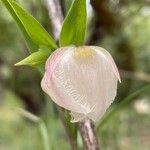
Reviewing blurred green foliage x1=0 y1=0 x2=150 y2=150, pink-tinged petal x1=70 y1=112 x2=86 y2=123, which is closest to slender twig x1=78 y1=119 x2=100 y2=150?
pink-tinged petal x1=70 y1=112 x2=86 y2=123

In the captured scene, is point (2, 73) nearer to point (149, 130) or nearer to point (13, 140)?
point (13, 140)

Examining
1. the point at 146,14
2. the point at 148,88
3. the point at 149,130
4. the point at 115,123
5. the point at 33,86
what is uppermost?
the point at 148,88

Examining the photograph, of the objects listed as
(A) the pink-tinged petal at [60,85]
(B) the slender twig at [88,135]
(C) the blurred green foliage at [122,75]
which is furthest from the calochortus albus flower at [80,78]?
(C) the blurred green foliage at [122,75]

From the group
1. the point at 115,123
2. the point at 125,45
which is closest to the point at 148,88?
the point at 115,123

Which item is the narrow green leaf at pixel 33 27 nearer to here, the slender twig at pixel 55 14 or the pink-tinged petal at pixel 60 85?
the pink-tinged petal at pixel 60 85

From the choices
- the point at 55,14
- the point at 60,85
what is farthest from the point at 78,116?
the point at 55,14
